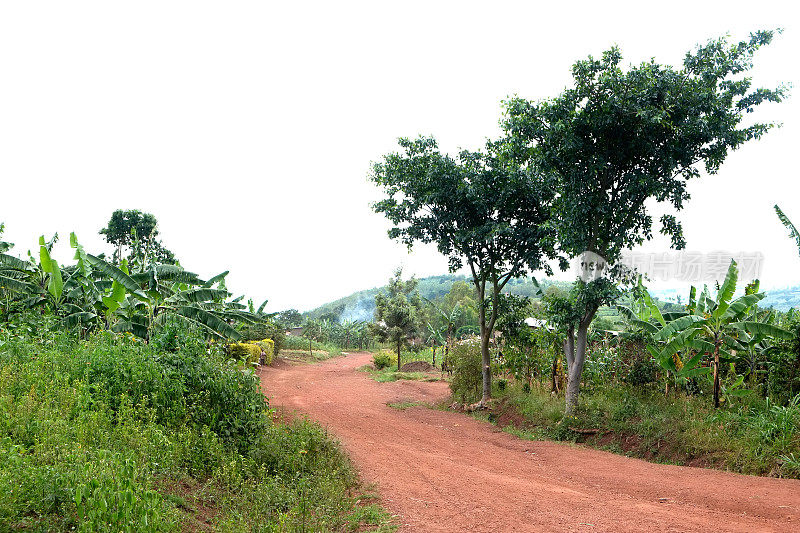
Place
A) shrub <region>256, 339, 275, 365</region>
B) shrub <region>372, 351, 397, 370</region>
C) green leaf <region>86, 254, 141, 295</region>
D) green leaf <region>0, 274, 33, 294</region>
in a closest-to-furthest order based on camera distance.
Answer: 1. green leaf <region>86, 254, 141, 295</region>
2. green leaf <region>0, 274, 33, 294</region>
3. shrub <region>256, 339, 275, 365</region>
4. shrub <region>372, 351, 397, 370</region>

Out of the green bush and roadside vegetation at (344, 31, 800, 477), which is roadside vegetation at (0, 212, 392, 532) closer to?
roadside vegetation at (344, 31, 800, 477)

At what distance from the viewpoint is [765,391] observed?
9.92m

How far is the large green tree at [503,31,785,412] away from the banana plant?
156 centimetres

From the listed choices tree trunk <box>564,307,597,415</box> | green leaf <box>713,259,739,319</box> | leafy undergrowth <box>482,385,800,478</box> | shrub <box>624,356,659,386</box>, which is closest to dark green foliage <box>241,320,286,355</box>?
leafy undergrowth <box>482,385,800,478</box>

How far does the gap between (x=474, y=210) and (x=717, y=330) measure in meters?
6.73

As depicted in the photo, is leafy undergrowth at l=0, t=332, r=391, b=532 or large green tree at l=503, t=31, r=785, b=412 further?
large green tree at l=503, t=31, r=785, b=412

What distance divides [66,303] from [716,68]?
611 inches

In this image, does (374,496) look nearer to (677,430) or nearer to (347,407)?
(677,430)

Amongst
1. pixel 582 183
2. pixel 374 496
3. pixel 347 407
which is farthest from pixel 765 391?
pixel 347 407

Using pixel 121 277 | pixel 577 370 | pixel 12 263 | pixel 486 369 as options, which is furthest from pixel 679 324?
pixel 12 263

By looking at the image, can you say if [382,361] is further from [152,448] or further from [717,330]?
[152,448]

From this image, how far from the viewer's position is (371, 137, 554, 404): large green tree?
14086 millimetres

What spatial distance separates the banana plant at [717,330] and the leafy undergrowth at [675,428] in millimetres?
714

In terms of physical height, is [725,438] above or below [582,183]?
below
